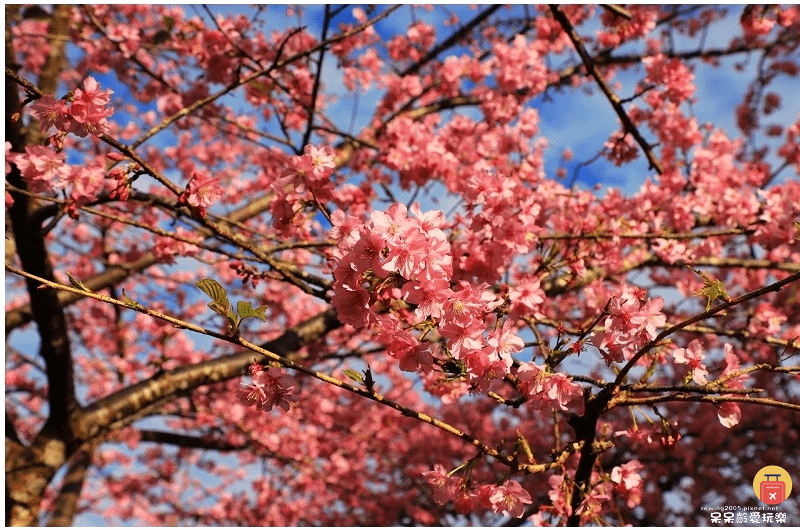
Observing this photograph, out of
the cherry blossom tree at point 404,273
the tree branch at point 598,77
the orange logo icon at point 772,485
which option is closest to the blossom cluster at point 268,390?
the cherry blossom tree at point 404,273

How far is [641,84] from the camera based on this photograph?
4.55m

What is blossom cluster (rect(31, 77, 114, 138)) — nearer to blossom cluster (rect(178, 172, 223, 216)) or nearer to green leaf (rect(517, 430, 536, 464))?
blossom cluster (rect(178, 172, 223, 216))

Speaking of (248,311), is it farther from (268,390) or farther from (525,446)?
(525,446)

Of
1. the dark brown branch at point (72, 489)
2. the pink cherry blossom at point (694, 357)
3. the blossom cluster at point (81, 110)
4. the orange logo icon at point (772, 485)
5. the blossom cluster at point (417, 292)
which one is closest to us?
the blossom cluster at point (417, 292)

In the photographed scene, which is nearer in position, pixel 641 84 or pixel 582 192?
pixel 582 192

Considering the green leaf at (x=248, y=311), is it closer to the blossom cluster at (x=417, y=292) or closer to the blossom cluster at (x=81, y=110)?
the blossom cluster at (x=417, y=292)

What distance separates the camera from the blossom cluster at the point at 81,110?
2.08 m

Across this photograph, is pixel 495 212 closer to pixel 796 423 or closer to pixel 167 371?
pixel 167 371

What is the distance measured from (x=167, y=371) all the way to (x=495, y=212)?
280cm

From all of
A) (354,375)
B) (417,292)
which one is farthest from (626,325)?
(354,375)

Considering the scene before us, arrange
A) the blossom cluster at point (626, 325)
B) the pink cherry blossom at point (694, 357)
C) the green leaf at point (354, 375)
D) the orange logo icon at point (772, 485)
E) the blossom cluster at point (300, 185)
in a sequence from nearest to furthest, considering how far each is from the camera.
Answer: the green leaf at point (354, 375), the blossom cluster at point (626, 325), the pink cherry blossom at point (694, 357), the blossom cluster at point (300, 185), the orange logo icon at point (772, 485)

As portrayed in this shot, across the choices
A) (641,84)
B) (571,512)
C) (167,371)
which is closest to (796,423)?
(641,84)

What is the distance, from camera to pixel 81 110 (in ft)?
6.86

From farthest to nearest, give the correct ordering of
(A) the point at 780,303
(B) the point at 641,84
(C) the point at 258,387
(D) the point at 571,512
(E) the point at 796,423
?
(E) the point at 796,423 < (A) the point at 780,303 < (B) the point at 641,84 < (D) the point at 571,512 < (C) the point at 258,387
